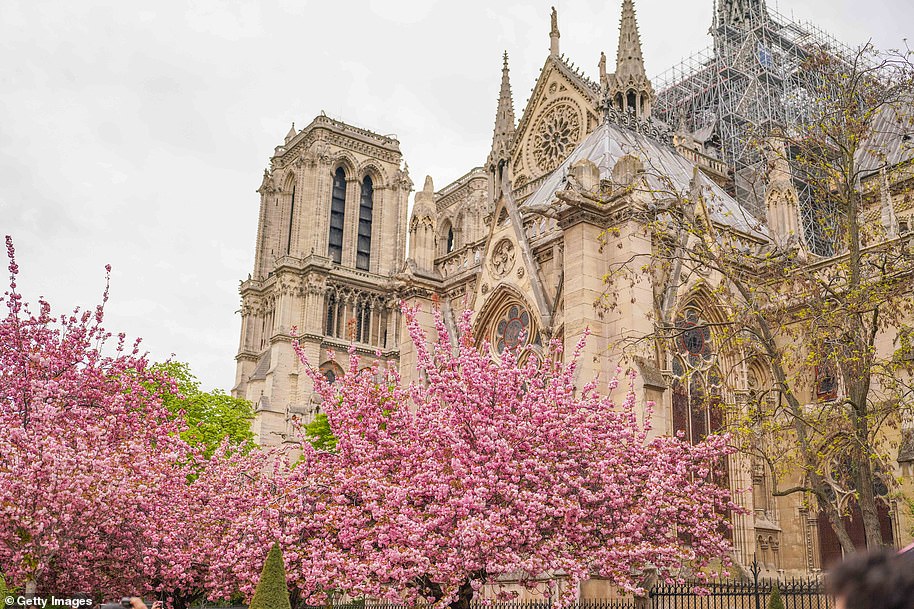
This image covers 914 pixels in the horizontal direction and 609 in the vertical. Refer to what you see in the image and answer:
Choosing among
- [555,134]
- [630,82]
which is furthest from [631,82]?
[555,134]

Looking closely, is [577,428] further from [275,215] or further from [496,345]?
[275,215]

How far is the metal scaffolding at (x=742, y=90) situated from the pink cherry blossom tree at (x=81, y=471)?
3053 cm

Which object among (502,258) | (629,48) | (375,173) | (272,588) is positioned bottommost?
(272,588)

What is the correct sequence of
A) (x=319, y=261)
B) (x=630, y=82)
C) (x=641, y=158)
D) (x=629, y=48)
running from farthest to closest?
1. (x=319, y=261)
2. (x=629, y=48)
3. (x=630, y=82)
4. (x=641, y=158)

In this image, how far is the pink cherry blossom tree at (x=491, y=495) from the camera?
14.7 meters

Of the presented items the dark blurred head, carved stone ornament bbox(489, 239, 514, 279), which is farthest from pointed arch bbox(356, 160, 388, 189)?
the dark blurred head

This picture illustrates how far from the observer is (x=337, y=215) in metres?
72.5

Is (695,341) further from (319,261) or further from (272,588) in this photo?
(319,261)

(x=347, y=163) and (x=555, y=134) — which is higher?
(x=347, y=163)

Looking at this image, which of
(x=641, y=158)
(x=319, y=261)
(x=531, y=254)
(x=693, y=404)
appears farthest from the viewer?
(x=319, y=261)

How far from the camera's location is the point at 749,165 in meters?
44.7

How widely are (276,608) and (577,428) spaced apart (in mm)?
6035

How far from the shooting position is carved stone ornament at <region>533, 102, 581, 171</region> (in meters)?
41.4

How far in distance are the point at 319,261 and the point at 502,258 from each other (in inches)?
1722
